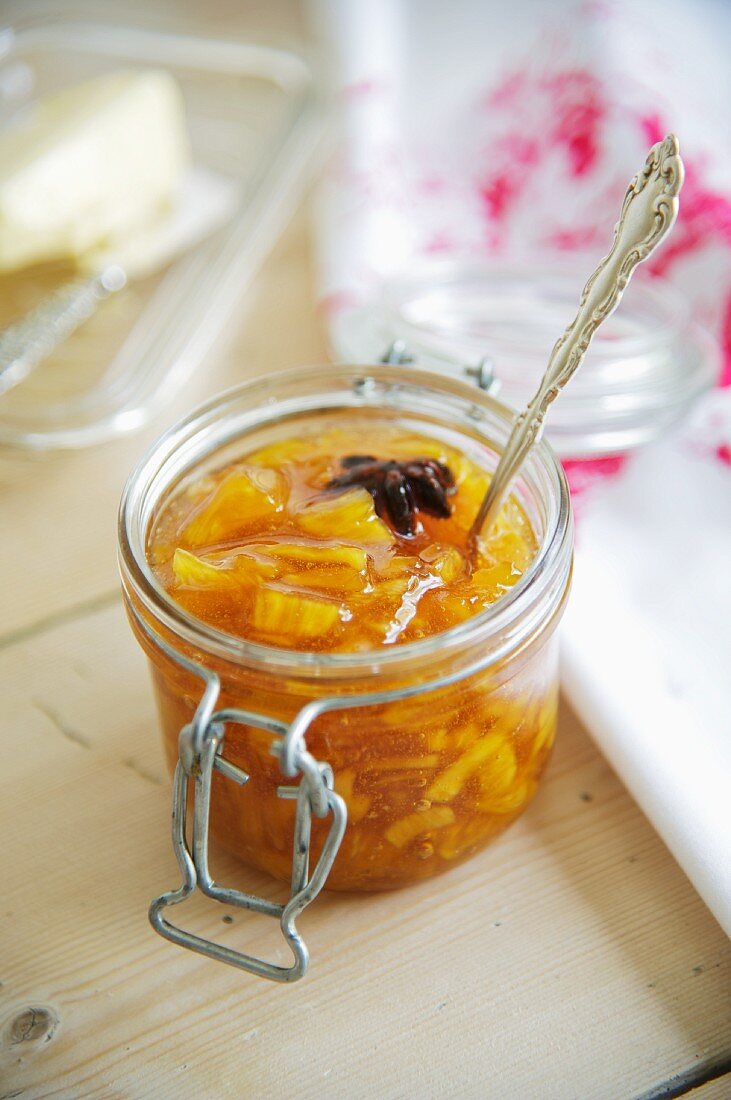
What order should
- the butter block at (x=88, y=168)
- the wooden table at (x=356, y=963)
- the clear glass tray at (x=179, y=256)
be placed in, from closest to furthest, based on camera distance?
the wooden table at (x=356, y=963)
the clear glass tray at (x=179, y=256)
the butter block at (x=88, y=168)

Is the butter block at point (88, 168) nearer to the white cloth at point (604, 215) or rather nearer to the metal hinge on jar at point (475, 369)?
the white cloth at point (604, 215)

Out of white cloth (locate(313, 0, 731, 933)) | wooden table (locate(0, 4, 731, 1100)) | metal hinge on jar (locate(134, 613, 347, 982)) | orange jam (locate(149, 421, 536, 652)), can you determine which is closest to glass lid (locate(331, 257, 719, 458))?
white cloth (locate(313, 0, 731, 933))

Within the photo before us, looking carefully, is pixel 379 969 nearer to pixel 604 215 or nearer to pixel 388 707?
pixel 388 707

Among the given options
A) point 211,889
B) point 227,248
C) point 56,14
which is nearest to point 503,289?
point 227,248

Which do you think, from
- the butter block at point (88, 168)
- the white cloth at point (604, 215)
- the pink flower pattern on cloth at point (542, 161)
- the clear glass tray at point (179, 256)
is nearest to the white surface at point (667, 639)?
the white cloth at point (604, 215)

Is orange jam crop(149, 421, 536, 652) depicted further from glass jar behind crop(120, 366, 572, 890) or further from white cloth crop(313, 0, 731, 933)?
white cloth crop(313, 0, 731, 933)

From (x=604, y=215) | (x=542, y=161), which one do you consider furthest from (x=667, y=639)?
(x=542, y=161)
